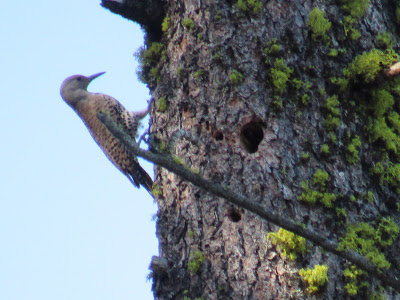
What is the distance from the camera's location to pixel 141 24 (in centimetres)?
402

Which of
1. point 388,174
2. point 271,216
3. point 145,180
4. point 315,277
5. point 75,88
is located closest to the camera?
point 271,216

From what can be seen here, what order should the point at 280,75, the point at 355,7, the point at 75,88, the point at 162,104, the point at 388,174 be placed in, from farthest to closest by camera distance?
1. the point at 75,88
2. the point at 162,104
3. the point at 355,7
4. the point at 280,75
5. the point at 388,174

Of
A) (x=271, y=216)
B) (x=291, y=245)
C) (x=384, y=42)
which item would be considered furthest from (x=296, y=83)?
(x=271, y=216)

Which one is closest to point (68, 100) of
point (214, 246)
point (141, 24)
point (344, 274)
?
point (141, 24)

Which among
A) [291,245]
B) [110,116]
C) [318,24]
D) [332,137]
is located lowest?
[291,245]

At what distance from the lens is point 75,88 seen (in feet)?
24.0

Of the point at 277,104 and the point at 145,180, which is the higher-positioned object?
the point at 145,180

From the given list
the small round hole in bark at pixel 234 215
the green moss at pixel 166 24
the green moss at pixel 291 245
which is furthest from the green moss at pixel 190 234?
the green moss at pixel 166 24

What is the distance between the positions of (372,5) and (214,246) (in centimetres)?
178

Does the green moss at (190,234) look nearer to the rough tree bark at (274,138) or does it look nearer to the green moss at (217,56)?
the rough tree bark at (274,138)

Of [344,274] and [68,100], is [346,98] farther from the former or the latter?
[68,100]

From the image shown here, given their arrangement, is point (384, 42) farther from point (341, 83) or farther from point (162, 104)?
point (162, 104)

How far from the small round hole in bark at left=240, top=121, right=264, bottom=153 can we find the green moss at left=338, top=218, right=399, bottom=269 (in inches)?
26.3

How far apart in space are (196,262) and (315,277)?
61 cm
